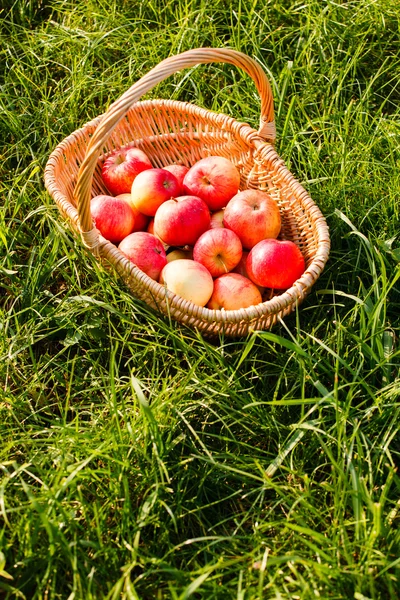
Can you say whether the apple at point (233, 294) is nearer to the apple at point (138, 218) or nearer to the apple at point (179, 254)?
the apple at point (179, 254)

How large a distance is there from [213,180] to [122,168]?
37cm

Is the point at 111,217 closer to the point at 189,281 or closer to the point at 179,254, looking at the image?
the point at 179,254

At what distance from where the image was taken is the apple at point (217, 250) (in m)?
2.34

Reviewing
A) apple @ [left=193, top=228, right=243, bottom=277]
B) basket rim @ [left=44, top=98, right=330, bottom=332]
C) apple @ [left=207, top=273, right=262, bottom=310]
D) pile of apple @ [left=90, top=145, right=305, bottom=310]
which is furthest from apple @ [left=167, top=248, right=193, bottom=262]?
basket rim @ [left=44, top=98, right=330, bottom=332]

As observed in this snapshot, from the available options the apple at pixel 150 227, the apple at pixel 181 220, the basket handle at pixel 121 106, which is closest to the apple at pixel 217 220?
the apple at pixel 181 220

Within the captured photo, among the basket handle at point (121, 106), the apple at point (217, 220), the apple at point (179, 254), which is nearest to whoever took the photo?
the basket handle at point (121, 106)

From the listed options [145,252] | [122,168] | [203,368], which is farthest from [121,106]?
[203,368]

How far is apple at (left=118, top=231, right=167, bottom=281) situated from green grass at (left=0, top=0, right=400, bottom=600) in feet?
0.42

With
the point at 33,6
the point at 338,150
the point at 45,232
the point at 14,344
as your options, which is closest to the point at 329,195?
the point at 338,150

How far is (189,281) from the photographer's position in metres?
2.21

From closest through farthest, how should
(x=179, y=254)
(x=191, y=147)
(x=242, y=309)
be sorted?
(x=242, y=309), (x=179, y=254), (x=191, y=147)

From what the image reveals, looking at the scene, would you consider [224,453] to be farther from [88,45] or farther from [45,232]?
[88,45]

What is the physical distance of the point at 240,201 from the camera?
8.02 ft

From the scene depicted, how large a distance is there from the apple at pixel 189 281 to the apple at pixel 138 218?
1.22 ft
